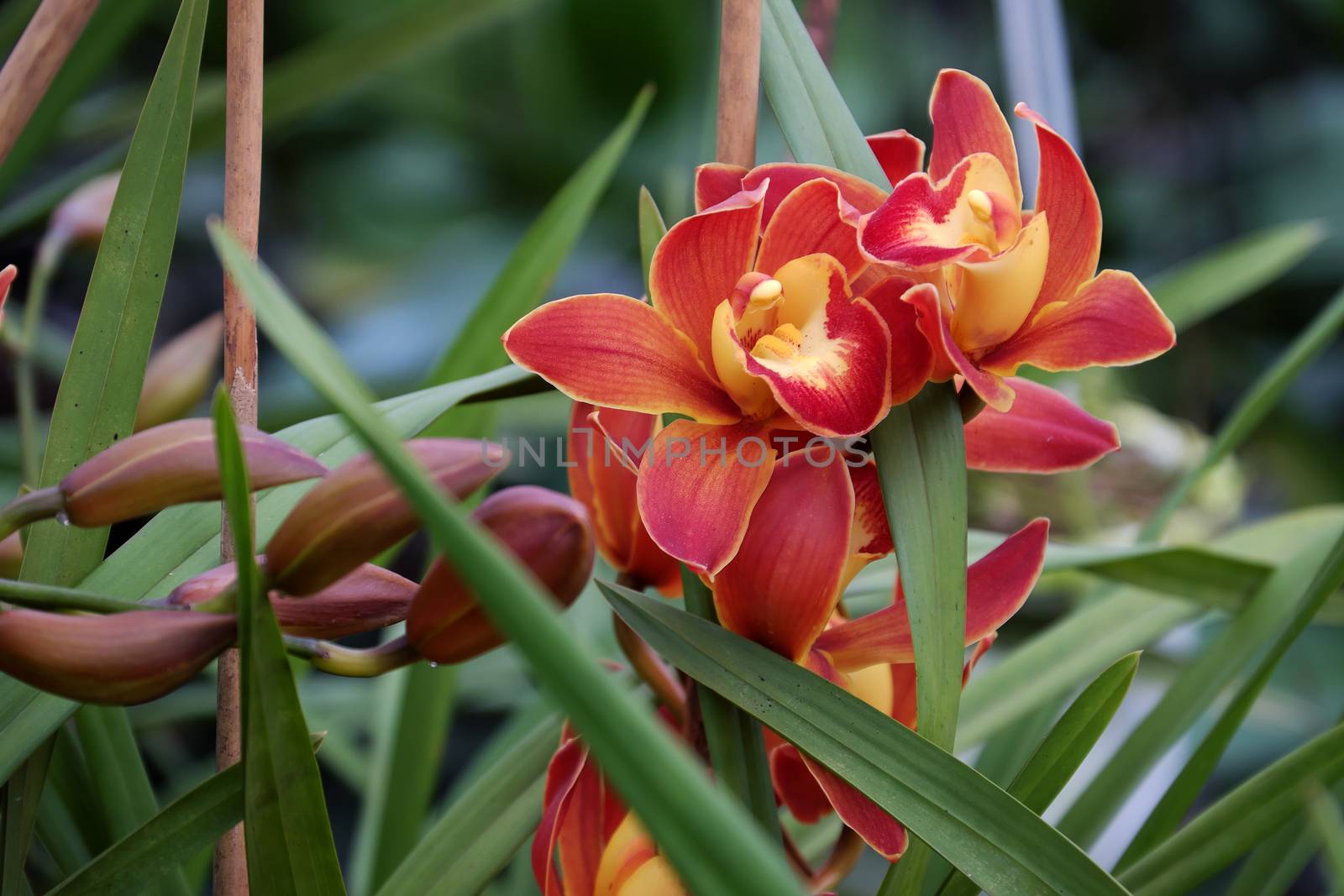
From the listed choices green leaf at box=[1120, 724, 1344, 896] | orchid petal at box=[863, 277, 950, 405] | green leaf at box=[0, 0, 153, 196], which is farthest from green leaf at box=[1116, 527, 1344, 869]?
green leaf at box=[0, 0, 153, 196]

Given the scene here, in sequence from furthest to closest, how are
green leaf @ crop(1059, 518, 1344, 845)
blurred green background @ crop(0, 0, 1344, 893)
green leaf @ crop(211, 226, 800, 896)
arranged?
blurred green background @ crop(0, 0, 1344, 893) < green leaf @ crop(1059, 518, 1344, 845) < green leaf @ crop(211, 226, 800, 896)

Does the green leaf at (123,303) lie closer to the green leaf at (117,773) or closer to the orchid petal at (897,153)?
the green leaf at (117,773)

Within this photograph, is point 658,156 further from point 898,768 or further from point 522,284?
point 898,768

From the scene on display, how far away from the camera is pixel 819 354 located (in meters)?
0.26

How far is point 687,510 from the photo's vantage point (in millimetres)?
260

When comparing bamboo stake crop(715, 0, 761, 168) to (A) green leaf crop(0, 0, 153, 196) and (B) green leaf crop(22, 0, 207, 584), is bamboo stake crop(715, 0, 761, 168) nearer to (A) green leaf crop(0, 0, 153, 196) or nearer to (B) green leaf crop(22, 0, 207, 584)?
(B) green leaf crop(22, 0, 207, 584)

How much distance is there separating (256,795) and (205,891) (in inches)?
27.7

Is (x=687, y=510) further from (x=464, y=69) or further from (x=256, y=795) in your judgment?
(x=464, y=69)

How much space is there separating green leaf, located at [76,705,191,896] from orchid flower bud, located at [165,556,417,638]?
0.37ft

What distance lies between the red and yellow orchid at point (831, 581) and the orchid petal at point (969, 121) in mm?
90

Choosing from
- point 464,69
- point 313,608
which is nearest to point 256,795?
point 313,608

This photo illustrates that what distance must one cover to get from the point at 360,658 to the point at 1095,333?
0.64 feet

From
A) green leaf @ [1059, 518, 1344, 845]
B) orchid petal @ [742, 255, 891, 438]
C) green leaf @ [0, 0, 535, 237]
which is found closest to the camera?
orchid petal @ [742, 255, 891, 438]

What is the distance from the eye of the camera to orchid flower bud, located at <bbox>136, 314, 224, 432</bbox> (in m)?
0.44
